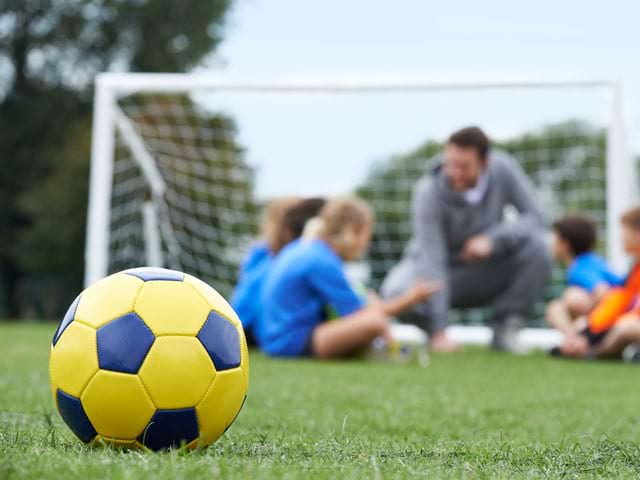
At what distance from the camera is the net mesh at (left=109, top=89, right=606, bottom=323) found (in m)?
9.13

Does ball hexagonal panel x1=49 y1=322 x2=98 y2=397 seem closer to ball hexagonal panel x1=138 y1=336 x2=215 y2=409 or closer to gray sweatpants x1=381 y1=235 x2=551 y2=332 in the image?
ball hexagonal panel x1=138 y1=336 x2=215 y2=409

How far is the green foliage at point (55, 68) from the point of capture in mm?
19953

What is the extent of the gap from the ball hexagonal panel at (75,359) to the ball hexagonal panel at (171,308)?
0.12m

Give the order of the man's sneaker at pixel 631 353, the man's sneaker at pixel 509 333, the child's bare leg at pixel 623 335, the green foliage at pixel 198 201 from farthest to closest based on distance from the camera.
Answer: the green foliage at pixel 198 201 → the man's sneaker at pixel 509 333 → the man's sneaker at pixel 631 353 → the child's bare leg at pixel 623 335

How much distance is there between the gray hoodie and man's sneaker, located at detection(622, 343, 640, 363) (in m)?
1.07

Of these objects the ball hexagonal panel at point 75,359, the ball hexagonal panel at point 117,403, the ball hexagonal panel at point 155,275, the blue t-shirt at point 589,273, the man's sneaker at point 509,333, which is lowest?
the man's sneaker at point 509,333

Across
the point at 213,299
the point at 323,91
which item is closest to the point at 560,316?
the point at 323,91

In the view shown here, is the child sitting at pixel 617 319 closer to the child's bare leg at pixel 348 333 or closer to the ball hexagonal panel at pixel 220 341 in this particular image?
the child's bare leg at pixel 348 333

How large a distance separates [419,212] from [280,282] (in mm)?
1626

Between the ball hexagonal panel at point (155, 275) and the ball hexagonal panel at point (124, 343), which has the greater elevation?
the ball hexagonal panel at point (155, 275)

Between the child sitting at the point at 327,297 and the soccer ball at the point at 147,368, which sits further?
the child sitting at the point at 327,297

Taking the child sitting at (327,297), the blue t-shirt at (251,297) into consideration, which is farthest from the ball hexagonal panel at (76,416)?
the blue t-shirt at (251,297)

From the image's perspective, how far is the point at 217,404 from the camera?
5.77 feet

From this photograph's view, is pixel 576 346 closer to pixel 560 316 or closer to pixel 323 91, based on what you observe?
pixel 560 316
